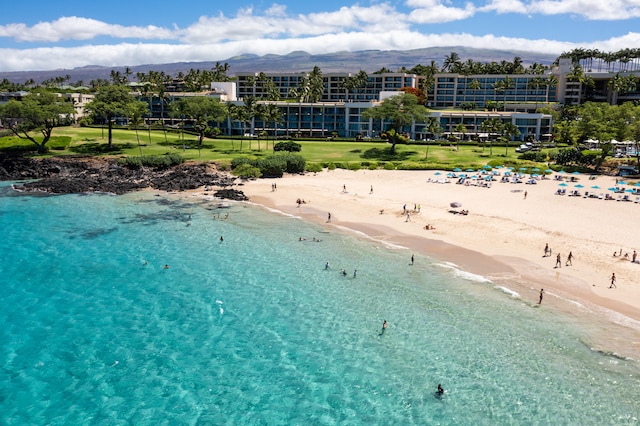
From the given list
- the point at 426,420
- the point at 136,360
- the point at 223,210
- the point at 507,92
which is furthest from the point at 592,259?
the point at 507,92

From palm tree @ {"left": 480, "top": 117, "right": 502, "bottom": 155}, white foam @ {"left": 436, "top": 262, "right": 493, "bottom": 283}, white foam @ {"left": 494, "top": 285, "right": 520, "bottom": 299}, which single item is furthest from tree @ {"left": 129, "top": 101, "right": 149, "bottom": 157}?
white foam @ {"left": 494, "top": 285, "right": 520, "bottom": 299}

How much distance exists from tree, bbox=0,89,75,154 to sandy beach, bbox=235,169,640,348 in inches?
1844

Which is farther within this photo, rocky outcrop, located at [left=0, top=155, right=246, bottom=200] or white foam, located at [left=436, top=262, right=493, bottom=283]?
rocky outcrop, located at [left=0, top=155, right=246, bottom=200]

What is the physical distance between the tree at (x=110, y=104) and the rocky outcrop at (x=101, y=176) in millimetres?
12858

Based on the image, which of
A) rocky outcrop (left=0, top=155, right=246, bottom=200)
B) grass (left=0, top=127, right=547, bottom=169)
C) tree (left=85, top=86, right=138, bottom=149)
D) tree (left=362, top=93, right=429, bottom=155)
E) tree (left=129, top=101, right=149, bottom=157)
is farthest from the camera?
tree (left=362, top=93, right=429, bottom=155)

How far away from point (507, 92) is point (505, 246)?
145 meters

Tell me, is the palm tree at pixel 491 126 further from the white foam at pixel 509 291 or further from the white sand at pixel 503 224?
the white foam at pixel 509 291

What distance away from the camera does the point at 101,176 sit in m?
85.4

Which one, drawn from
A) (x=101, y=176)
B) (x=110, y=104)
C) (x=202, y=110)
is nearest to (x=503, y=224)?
(x=101, y=176)

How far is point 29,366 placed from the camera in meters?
29.5

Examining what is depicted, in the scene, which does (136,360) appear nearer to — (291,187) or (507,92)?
(291,187)

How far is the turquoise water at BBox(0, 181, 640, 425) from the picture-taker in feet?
85.2

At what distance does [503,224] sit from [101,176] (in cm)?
6551

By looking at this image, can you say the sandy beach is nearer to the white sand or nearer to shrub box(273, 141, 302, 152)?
the white sand
